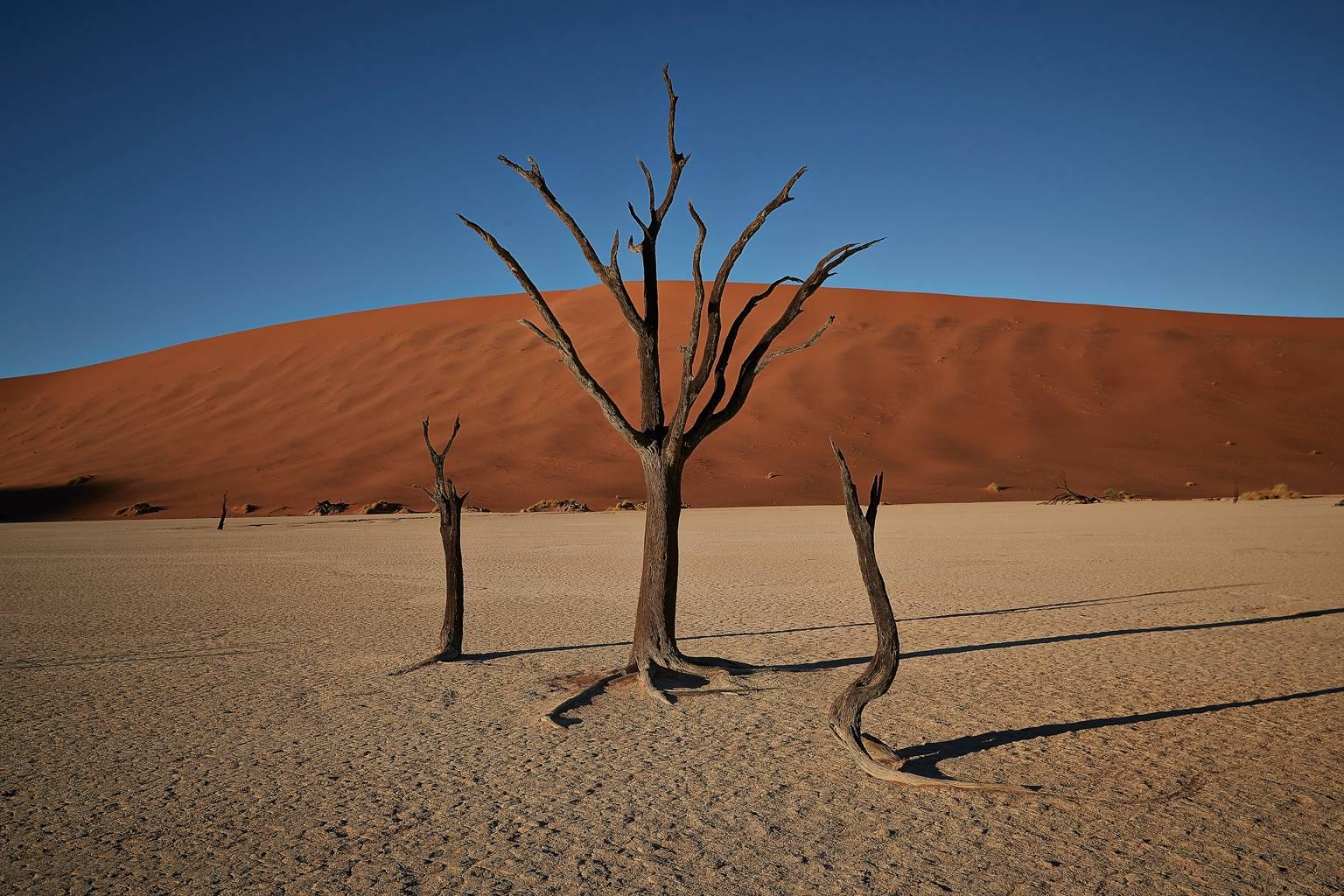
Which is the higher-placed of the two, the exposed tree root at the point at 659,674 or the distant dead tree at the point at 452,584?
the distant dead tree at the point at 452,584

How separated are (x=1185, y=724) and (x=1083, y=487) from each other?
30691mm

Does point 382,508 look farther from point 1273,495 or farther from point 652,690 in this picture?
point 1273,495

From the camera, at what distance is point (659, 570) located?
643 cm

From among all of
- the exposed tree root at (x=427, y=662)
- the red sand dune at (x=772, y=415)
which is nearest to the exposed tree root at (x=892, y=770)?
the exposed tree root at (x=427, y=662)

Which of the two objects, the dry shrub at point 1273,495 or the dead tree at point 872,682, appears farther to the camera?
the dry shrub at point 1273,495

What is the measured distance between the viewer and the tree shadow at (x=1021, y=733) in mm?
4652

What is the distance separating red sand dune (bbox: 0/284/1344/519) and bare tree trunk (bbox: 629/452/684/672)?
25552mm

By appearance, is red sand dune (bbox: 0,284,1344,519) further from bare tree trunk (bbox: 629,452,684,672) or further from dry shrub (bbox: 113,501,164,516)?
bare tree trunk (bbox: 629,452,684,672)

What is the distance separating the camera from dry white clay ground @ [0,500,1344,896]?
3469 mm

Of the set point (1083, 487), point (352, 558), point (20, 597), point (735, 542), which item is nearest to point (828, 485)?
point (1083, 487)

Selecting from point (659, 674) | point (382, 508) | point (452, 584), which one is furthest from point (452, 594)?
point (382, 508)

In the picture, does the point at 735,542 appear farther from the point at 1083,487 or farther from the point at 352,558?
the point at 1083,487

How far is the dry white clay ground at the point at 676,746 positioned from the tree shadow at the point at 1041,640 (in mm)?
54

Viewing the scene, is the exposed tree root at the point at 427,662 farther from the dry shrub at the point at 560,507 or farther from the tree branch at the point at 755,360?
the dry shrub at the point at 560,507
